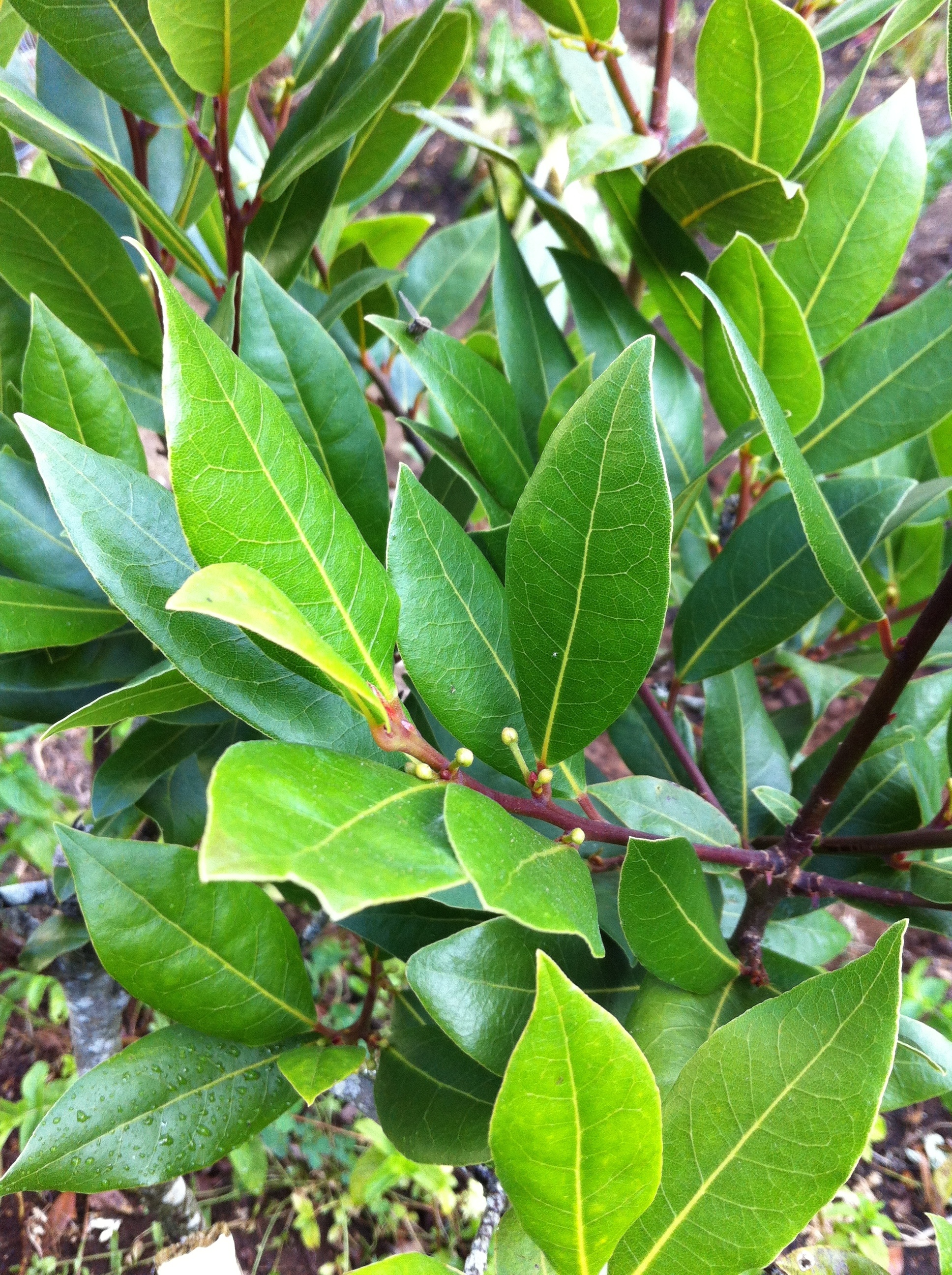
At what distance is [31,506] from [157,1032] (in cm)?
44

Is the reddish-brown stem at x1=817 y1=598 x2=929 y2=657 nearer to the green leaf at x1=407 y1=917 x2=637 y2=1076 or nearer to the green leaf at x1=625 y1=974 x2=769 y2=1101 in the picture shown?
the green leaf at x1=625 y1=974 x2=769 y2=1101

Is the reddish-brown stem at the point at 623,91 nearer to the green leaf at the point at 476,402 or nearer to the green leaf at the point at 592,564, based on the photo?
the green leaf at the point at 476,402

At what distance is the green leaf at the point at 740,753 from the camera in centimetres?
79

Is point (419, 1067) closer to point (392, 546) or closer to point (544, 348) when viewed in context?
point (392, 546)

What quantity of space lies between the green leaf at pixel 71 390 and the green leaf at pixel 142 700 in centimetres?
20

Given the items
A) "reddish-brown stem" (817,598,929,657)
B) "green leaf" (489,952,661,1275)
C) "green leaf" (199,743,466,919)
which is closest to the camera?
"green leaf" (199,743,466,919)

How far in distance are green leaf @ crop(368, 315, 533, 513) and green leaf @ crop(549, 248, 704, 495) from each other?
6.7 inches

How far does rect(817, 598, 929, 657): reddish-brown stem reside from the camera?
1.13 m

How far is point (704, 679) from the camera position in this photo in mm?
798

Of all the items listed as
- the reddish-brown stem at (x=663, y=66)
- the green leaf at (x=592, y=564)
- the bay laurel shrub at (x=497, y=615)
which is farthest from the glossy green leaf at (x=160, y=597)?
the reddish-brown stem at (x=663, y=66)

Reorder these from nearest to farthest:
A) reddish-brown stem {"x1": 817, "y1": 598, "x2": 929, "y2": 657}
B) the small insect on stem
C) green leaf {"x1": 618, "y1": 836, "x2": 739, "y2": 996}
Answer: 1. green leaf {"x1": 618, "y1": 836, "x2": 739, "y2": 996}
2. the small insect on stem
3. reddish-brown stem {"x1": 817, "y1": 598, "x2": 929, "y2": 657}

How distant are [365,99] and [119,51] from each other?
20 cm

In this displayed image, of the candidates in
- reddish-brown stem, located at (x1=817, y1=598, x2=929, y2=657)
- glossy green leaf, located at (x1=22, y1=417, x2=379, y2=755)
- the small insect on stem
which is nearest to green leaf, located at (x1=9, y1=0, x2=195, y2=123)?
the small insect on stem

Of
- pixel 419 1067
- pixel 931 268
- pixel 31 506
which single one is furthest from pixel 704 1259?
pixel 931 268
